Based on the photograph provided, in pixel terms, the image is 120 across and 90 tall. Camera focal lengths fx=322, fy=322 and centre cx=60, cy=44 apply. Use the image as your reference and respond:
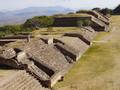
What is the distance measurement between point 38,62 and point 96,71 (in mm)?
5365

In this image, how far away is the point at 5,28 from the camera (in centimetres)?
5756

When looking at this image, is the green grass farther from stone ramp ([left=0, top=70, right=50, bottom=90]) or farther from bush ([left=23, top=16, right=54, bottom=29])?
bush ([left=23, top=16, right=54, bottom=29])

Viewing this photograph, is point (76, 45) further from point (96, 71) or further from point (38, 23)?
point (38, 23)

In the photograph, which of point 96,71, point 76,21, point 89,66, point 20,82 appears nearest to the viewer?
point 20,82

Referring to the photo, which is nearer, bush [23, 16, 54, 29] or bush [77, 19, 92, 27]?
bush [77, 19, 92, 27]

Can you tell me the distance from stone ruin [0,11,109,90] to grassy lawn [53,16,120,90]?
0.80 meters

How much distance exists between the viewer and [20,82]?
2281 cm

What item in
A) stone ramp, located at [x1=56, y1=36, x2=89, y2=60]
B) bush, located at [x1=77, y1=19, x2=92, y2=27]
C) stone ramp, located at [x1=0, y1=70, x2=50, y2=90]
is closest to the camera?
stone ramp, located at [x1=0, y1=70, x2=50, y2=90]

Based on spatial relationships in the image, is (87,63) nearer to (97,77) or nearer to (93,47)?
(97,77)

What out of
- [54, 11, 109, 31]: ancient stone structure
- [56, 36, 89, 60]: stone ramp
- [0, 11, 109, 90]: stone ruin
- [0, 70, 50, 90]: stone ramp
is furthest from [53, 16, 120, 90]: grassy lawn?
[54, 11, 109, 31]: ancient stone structure

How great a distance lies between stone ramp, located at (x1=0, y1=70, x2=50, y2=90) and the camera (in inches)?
842

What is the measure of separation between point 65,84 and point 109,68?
6039 mm

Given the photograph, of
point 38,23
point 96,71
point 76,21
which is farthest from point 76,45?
point 38,23

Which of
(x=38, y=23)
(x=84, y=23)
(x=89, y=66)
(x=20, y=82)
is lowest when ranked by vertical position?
(x=38, y=23)
